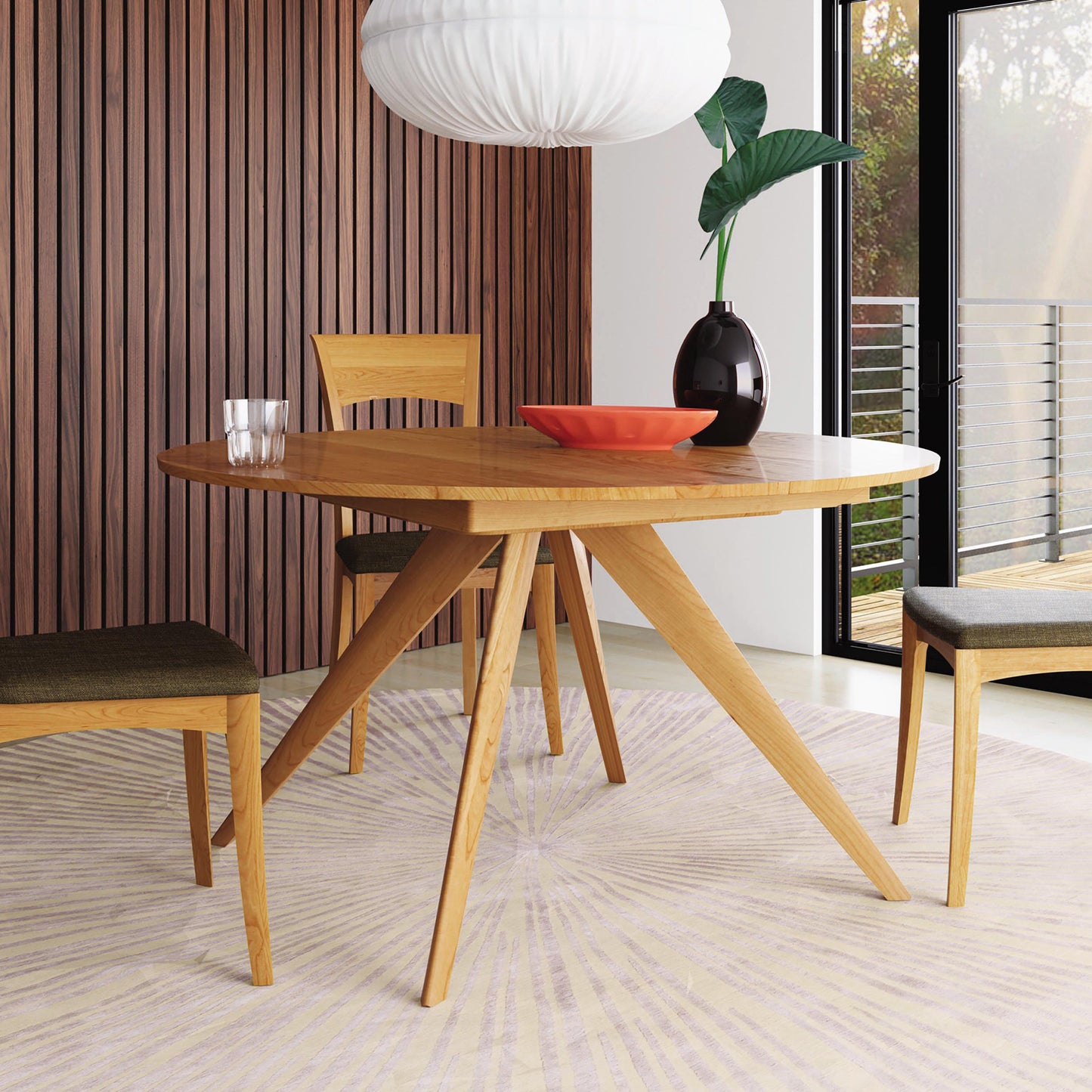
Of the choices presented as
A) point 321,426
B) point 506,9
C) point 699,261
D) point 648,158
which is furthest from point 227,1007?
point 648,158

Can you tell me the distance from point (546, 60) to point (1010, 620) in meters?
1.19

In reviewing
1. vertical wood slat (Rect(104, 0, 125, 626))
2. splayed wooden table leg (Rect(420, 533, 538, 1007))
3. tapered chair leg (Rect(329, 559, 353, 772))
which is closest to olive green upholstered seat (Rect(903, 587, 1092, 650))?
splayed wooden table leg (Rect(420, 533, 538, 1007))

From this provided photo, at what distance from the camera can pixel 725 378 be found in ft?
7.80

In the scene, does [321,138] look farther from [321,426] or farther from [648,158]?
[648,158]

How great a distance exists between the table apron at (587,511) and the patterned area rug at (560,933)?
Result: 2.19 ft

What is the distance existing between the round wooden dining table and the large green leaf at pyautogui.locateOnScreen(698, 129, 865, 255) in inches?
18.6

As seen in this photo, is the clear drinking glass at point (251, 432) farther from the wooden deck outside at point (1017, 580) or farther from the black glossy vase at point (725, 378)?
the wooden deck outside at point (1017, 580)

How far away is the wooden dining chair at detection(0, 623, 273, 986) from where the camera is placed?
1746mm

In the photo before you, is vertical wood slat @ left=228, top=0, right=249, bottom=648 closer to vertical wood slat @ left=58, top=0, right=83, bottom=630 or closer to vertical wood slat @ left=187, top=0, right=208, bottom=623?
vertical wood slat @ left=187, top=0, right=208, bottom=623

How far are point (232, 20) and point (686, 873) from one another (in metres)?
Result: 2.75

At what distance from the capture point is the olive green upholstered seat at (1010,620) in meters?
2.07

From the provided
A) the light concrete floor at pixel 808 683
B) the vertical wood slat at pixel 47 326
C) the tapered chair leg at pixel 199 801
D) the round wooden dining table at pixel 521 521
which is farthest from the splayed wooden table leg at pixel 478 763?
the vertical wood slat at pixel 47 326

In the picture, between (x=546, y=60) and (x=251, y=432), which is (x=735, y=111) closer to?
(x=546, y=60)

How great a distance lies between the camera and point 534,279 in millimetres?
4586
